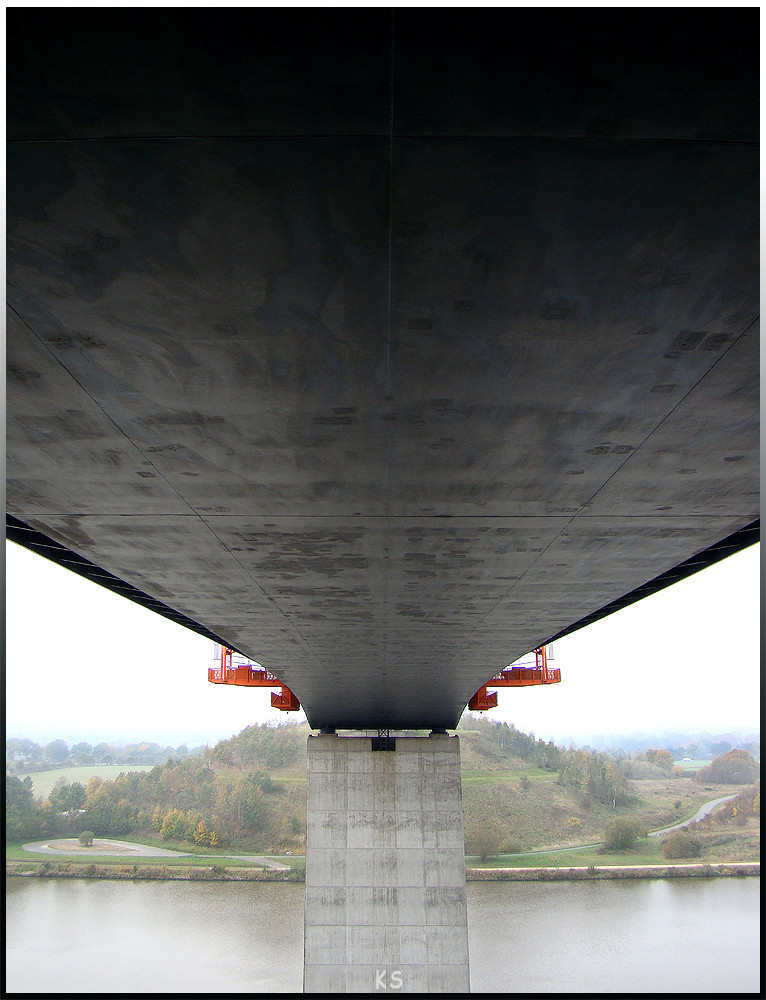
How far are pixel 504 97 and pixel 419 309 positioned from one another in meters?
1.29

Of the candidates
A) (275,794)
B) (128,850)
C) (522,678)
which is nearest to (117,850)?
(128,850)

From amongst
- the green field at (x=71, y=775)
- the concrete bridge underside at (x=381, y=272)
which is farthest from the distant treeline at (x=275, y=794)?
the concrete bridge underside at (x=381, y=272)

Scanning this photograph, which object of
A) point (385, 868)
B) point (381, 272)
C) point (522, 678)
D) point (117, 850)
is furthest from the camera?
point (117, 850)

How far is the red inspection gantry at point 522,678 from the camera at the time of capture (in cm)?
2775

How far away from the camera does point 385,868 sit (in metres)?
26.1

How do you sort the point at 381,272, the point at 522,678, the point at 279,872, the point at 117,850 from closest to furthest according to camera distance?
the point at 381,272 → the point at 522,678 → the point at 279,872 → the point at 117,850

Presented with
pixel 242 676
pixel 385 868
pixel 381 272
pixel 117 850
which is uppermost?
pixel 381 272

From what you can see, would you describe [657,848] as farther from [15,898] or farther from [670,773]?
[15,898]

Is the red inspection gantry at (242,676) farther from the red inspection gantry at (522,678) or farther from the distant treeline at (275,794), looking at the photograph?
the distant treeline at (275,794)

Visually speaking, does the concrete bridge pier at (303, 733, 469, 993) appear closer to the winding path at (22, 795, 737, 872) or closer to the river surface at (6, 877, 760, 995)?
the river surface at (6, 877, 760, 995)

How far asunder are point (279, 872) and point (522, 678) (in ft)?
186

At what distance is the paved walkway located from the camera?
3029 inches

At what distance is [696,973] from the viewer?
1906 inches

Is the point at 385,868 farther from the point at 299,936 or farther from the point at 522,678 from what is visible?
the point at 299,936
